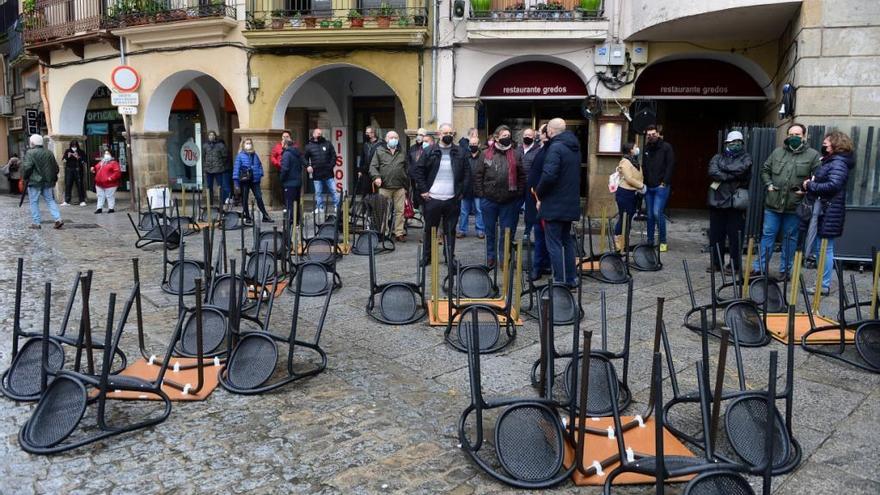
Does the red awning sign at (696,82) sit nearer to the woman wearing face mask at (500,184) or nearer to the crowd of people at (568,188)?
the crowd of people at (568,188)

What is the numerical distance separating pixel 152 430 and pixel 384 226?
6.91 meters

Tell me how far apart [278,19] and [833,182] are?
12279 millimetres

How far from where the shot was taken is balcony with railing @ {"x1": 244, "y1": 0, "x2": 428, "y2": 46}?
15430 mm

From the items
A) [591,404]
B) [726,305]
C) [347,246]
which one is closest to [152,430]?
[591,404]

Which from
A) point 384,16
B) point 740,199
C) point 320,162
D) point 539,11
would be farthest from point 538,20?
point 740,199

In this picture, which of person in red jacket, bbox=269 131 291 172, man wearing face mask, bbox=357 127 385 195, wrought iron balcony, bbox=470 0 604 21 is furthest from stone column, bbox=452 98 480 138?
person in red jacket, bbox=269 131 291 172

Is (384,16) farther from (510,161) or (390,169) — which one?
(510,161)

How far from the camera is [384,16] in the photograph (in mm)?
15508

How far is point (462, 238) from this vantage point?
12.5 meters

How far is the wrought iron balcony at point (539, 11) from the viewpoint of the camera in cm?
1474

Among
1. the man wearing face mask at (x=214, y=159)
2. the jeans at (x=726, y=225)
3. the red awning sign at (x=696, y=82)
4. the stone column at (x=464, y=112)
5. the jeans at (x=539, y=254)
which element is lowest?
the jeans at (x=539, y=254)

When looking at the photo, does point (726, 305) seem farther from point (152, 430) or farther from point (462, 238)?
point (462, 238)

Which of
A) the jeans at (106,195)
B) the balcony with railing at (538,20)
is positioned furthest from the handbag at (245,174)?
the balcony with railing at (538,20)

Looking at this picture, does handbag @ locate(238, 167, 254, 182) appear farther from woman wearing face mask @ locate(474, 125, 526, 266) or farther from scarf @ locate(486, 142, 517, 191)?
scarf @ locate(486, 142, 517, 191)
